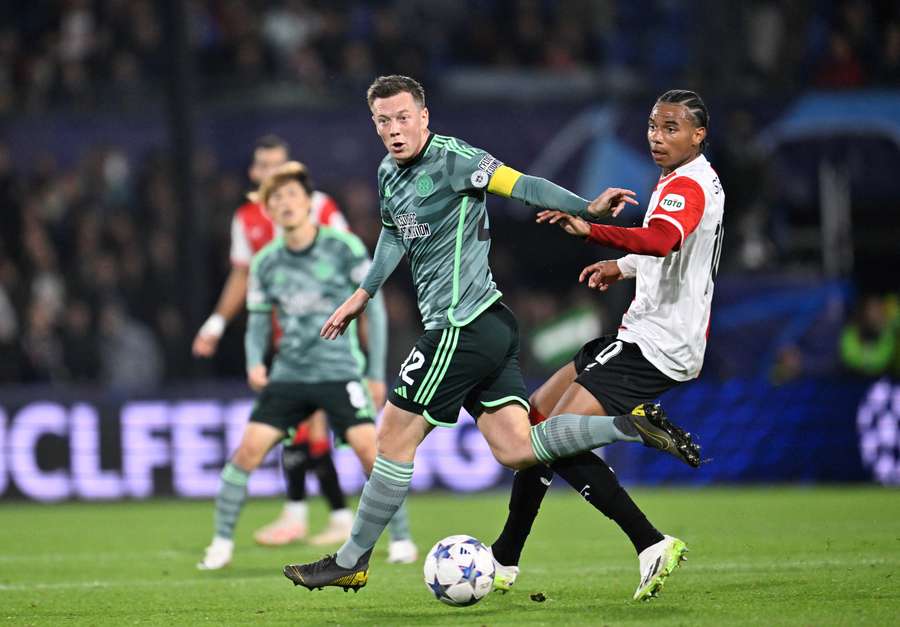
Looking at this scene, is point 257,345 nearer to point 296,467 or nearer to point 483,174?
point 296,467

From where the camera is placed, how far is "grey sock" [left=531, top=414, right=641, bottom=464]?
588 centimetres

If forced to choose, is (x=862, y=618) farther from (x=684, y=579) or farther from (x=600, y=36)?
(x=600, y=36)

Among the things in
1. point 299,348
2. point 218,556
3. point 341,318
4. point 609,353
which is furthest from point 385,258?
point 218,556

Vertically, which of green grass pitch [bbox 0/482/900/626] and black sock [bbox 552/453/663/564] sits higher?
black sock [bbox 552/453/663/564]

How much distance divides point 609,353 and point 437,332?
791 mm

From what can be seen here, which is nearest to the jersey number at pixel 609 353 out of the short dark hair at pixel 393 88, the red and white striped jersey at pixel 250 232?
the short dark hair at pixel 393 88

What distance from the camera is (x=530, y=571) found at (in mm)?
7445

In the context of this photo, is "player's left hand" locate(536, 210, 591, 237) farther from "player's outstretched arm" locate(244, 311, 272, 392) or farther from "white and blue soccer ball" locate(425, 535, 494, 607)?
"player's outstretched arm" locate(244, 311, 272, 392)

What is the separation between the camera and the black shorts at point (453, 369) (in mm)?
5980

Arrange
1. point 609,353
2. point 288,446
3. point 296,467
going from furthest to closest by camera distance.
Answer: point 296,467, point 288,446, point 609,353

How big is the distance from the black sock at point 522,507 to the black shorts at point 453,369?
436 mm

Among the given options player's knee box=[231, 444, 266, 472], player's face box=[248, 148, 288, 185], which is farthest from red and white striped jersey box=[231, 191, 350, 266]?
player's knee box=[231, 444, 266, 472]

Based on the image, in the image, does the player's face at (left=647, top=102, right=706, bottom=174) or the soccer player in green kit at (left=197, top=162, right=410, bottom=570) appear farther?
the soccer player in green kit at (left=197, top=162, right=410, bottom=570)

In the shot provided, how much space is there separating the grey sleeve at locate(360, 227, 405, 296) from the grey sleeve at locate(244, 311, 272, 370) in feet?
6.99
